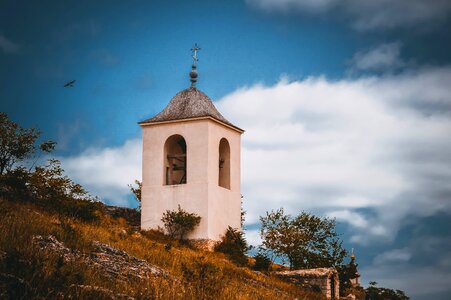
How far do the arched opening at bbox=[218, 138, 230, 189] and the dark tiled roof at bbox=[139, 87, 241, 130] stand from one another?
1154 mm

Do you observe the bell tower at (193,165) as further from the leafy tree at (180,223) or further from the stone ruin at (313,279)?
the stone ruin at (313,279)

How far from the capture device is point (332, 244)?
34062 millimetres

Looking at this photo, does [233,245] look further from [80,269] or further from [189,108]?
[80,269]

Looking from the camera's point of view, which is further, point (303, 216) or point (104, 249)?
point (303, 216)

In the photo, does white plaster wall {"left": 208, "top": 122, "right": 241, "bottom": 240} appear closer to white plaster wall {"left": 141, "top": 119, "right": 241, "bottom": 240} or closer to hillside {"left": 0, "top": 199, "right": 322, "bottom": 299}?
white plaster wall {"left": 141, "top": 119, "right": 241, "bottom": 240}

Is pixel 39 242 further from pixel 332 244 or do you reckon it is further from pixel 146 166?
pixel 332 244

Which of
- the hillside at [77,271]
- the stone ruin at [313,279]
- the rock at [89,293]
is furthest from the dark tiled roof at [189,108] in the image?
the rock at [89,293]

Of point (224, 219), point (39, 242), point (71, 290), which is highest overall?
point (224, 219)

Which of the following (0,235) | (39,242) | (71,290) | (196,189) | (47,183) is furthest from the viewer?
(196,189)

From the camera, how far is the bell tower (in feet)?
97.4

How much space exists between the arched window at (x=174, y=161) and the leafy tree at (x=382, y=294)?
13796 mm

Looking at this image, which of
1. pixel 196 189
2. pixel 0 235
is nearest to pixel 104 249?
pixel 0 235

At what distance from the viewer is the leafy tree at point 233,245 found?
1116 inches

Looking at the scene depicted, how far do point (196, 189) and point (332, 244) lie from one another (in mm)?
8932
